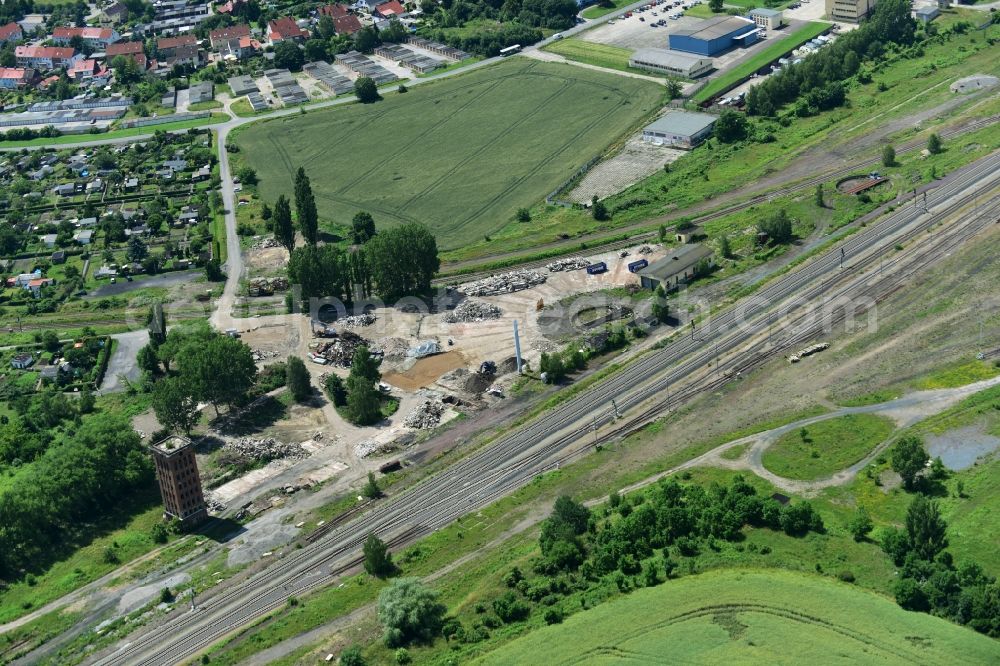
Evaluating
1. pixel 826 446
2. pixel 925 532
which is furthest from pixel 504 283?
pixel 925 532

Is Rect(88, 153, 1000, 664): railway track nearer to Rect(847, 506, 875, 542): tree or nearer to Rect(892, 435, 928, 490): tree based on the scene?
Rect(892, 435, 928, 490): tree

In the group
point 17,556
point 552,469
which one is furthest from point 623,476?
point 17,556

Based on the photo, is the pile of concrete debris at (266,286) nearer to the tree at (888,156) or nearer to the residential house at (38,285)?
the residential house at (38,285)

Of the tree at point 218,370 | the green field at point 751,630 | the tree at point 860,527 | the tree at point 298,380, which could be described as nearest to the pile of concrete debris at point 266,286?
the tree at point 218,370

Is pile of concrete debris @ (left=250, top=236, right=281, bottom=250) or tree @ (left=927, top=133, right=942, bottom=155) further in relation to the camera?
pile of concrete debris @ (left=250, top=236, right=281, bottom=250)

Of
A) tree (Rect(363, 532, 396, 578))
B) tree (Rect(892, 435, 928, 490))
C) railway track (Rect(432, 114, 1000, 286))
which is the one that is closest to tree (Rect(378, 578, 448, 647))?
tree (Rect(363, 532, 396, 578))

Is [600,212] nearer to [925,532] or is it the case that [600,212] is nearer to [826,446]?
[826,446]
